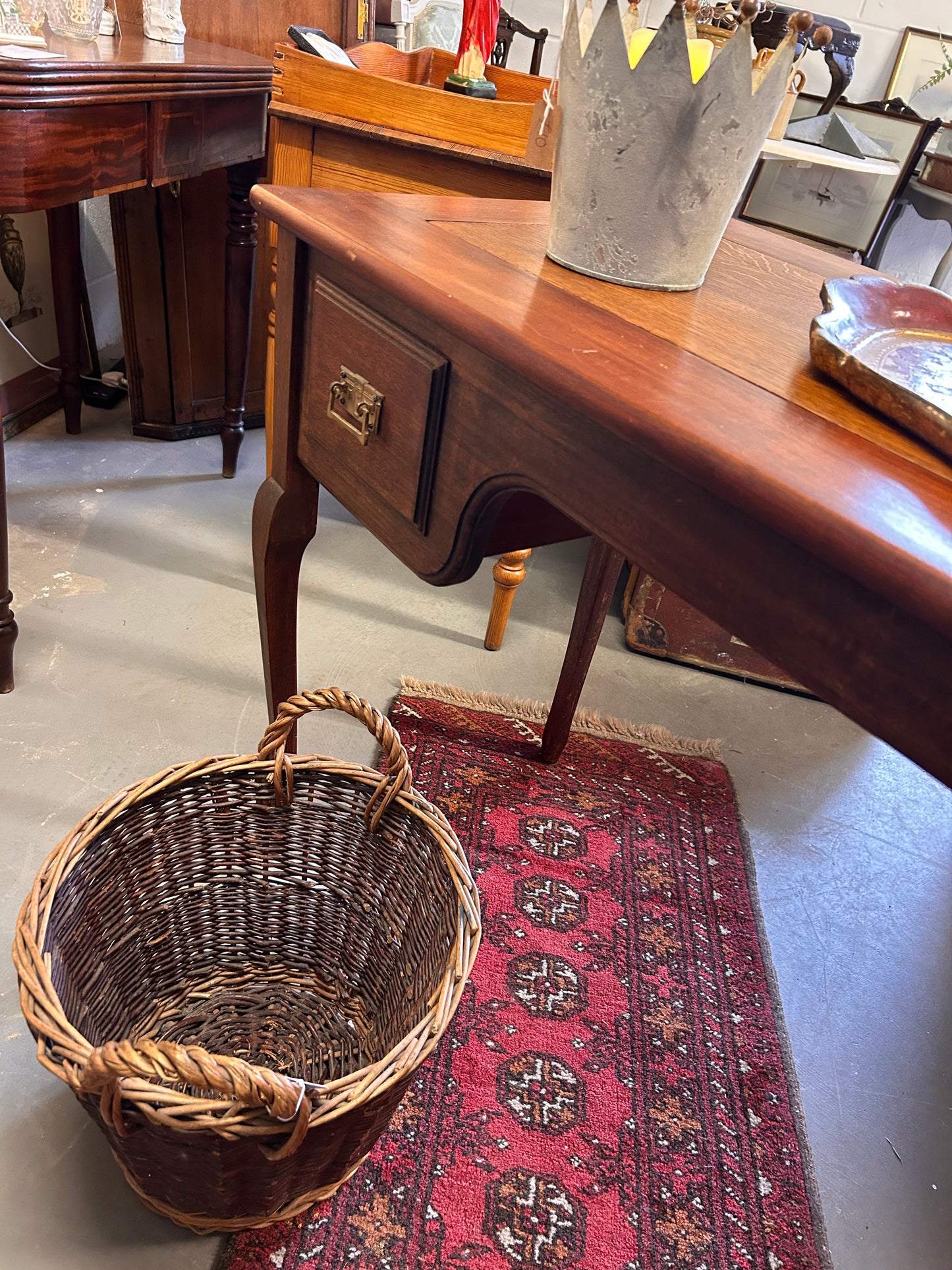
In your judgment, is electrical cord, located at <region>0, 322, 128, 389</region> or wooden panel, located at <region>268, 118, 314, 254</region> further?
electrical cord, located at <region>0, 322, 128, 389</region>

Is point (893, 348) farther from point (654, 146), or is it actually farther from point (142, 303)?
point (142, 303)

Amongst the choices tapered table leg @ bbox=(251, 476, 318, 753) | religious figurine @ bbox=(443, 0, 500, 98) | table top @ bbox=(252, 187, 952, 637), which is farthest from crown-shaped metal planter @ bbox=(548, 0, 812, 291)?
religious figurine @ bbox=(443, 0, 500, 98)

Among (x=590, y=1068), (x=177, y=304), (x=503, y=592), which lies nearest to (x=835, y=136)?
(x=503, y=592)

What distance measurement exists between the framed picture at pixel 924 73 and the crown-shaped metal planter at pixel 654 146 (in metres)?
2.23

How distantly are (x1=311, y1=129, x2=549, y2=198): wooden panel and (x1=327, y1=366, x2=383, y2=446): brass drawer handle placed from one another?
0.70 meters

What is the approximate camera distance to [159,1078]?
674 mm

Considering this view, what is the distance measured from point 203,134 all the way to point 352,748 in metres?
1.03

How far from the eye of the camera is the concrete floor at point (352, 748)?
2.78 ft

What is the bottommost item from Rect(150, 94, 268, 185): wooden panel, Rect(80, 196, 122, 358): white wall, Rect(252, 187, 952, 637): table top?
Rect(80, 196, 122, 358): white wall

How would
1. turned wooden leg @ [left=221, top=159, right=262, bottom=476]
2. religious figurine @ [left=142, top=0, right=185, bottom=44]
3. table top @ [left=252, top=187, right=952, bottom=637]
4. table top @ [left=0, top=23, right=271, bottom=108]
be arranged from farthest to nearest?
turned wooden leg @ [left=221, top=159, right=262, bottom=476] → religious figurine @ [left=142, top=0, right=185, bottom=44] → table top @ [left=0, top=23, right=271, bottom=108] → table top @ [left=252, top=187, right=952, bottom=637]

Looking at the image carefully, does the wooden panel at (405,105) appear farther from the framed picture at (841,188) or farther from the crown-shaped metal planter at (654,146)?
the framed picture at (841,188)

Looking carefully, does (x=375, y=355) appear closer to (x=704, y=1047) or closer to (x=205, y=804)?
(x=205, y=804)

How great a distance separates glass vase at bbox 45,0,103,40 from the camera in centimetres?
128

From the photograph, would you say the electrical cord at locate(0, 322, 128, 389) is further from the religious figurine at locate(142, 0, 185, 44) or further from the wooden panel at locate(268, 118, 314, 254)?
the wooden panel at locate(268, 118, 314, 254)
